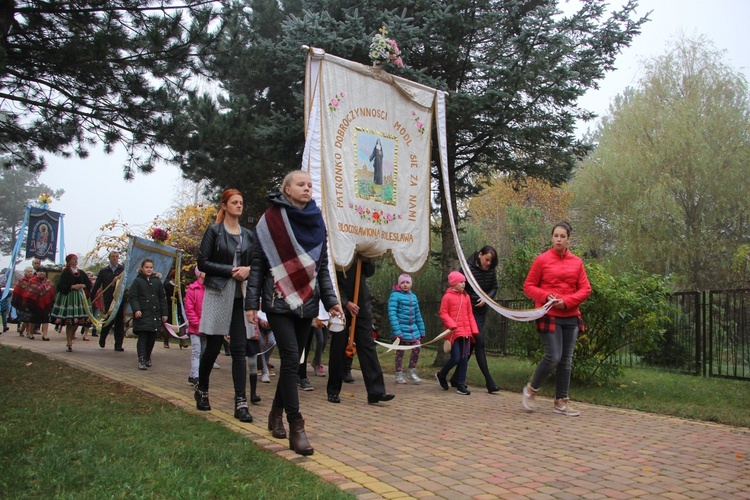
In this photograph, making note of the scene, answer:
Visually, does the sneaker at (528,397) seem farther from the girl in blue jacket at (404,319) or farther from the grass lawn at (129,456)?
the grass lawn at (129,456)

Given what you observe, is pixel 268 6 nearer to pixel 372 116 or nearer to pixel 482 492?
pixel 372 116

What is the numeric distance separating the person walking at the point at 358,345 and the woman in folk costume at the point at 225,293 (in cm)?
120

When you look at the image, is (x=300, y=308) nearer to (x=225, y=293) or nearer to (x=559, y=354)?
(x=225, y=293)

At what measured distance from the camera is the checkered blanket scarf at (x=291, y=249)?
4973 millimetres

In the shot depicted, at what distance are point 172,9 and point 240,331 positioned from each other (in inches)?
209

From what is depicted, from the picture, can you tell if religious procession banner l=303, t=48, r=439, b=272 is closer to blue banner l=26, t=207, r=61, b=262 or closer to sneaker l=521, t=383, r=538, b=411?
sneaker l=521, t=383, r=538, b=411

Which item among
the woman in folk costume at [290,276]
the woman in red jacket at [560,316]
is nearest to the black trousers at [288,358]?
the woman in folk costume at [290,276]

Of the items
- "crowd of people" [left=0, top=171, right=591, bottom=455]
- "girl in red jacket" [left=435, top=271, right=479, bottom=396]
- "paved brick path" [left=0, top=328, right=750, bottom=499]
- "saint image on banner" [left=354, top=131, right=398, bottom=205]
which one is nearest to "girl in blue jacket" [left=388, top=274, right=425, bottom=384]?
"crowd of people" [left=0, top=171, right=591, bottom=455]

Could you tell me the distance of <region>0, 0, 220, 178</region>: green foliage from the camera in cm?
867

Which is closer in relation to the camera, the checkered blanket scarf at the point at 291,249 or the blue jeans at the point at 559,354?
the checkered blanket scarf at the point at 291,249

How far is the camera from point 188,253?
24.2m

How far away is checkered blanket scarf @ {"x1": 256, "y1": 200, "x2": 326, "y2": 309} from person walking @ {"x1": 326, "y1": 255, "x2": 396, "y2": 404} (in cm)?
175

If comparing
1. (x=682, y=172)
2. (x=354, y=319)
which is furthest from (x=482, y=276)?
(x=682, y=172)

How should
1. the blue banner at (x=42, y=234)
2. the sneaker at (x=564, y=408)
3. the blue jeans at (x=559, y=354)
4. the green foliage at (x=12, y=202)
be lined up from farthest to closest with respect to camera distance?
the green foliage at (x=12, y=202) < the blue banner at (x=42, y=234) < the blue jeans at (x=559, y=354) < the sneaker at (x=564, y=408)
